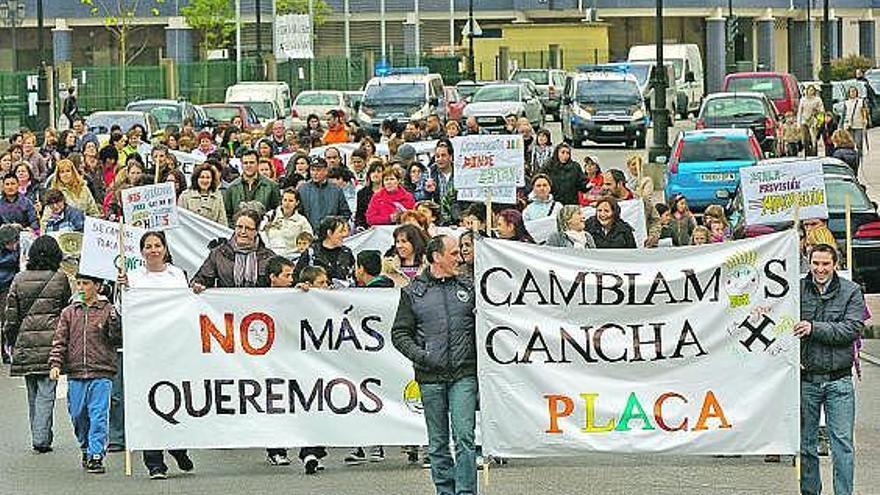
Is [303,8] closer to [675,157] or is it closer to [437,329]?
[675,157]

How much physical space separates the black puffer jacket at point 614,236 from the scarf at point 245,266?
9.80ft

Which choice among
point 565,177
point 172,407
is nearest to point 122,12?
point 565,177

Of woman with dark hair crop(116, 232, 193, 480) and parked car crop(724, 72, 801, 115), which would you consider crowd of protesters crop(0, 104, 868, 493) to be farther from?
parked car crop(724, 72, 801, 115)

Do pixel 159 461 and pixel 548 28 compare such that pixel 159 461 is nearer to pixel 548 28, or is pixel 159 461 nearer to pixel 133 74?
pixel 133 74

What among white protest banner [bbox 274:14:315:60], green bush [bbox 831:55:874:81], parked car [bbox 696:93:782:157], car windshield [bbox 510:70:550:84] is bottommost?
parked car [bbox 696:93:782:157]

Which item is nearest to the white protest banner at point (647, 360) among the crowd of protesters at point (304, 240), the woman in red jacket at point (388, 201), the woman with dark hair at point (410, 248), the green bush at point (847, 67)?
the crowd of protesters at point (304, 240)

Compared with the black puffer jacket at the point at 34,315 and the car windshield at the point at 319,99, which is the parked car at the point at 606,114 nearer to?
the car windshield at the point at 319,99

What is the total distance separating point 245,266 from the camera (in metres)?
14.3

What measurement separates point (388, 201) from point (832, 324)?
8.95 m

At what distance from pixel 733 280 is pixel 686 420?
884 millimetres

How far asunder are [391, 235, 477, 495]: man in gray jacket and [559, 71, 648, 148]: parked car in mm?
38430

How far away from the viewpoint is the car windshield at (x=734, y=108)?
43.5 meters

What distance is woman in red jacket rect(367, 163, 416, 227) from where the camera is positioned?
1989cm

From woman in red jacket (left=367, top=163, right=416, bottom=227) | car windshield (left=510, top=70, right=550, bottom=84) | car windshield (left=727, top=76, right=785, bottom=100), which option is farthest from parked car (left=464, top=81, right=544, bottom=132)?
woman in red jacket (left=367, top=163, right=416, bottom=227)
